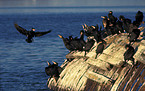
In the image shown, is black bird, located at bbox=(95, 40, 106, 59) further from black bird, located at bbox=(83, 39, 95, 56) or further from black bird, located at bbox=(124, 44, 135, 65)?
black bird, located at bbox=(124, 44, 135, 65)

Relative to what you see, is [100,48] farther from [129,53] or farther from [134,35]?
[129,53]

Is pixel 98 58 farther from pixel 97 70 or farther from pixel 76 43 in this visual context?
pixel 76 43

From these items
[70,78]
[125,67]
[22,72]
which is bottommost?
[22,72]

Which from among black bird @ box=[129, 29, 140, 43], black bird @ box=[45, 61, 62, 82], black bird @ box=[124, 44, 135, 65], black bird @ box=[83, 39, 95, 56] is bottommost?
black bird @ box=[45, 61, 62, 82]

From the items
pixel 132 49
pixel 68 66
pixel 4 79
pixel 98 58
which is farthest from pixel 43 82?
pixel 132 49

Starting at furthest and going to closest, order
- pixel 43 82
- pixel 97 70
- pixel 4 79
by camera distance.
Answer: pixel 4 79, pixel 43 82, pixel 97 70

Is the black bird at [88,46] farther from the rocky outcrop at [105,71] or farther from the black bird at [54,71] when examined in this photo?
the black bird at [54,71]

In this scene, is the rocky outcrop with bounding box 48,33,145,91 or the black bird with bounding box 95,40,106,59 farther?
the black bird with bounding box 95,40,106,59

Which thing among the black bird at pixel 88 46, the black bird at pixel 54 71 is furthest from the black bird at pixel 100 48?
the black bird at pixel 54 71

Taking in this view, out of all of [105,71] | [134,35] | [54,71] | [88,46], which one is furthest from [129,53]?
[54,71]

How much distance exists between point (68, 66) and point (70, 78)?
1.15 metres

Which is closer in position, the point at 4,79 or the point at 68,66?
the point at 68,66

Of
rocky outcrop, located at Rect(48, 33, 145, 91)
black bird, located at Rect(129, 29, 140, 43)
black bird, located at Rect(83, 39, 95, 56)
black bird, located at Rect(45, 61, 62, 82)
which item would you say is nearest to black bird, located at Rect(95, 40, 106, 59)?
rocky outcrop, located at Rect(48, 33, 145, 91)

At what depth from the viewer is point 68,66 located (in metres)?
22.7
